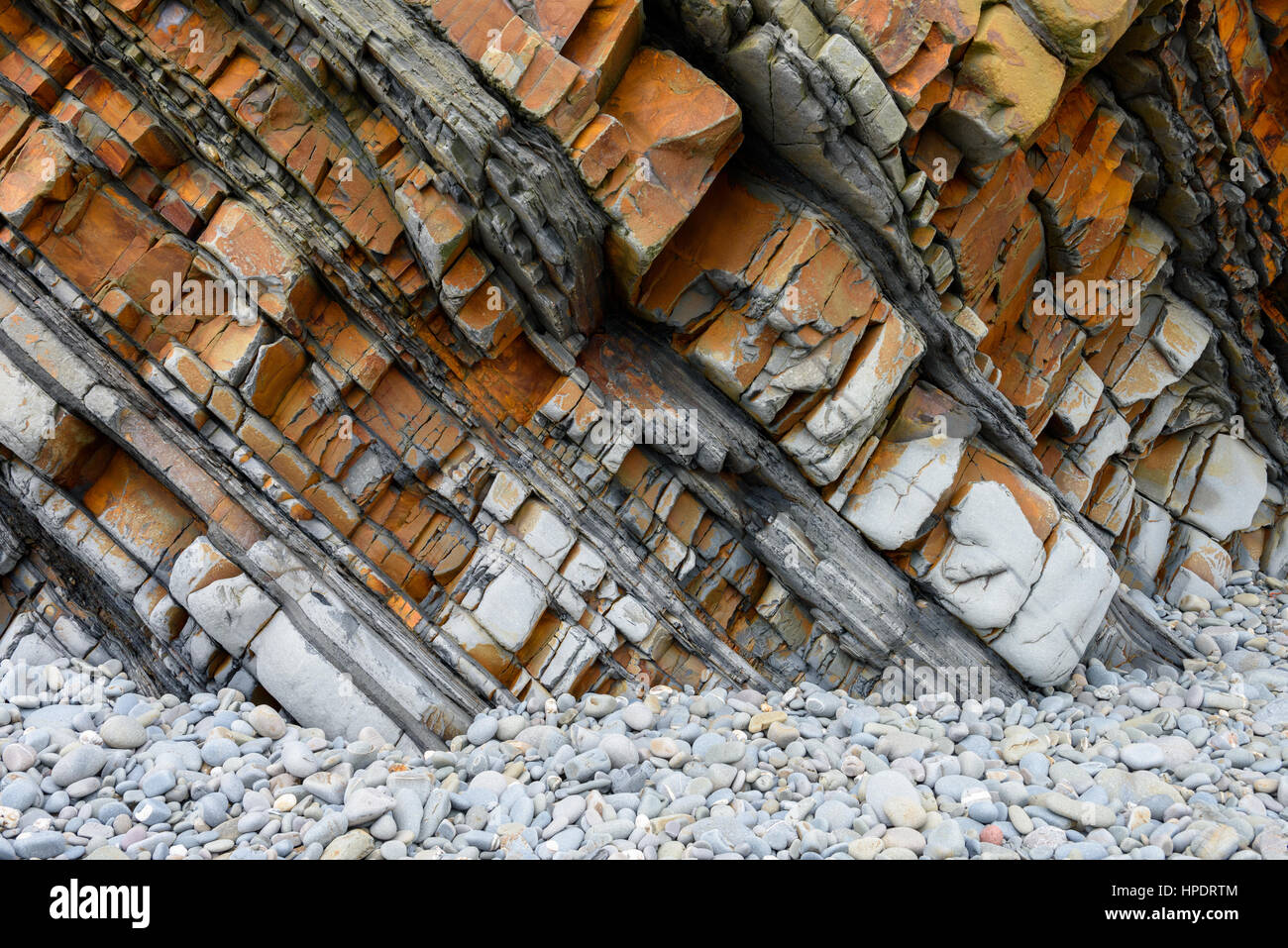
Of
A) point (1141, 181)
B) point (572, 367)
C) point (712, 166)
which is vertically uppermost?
point (1141, 181)

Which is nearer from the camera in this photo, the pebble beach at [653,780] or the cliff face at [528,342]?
the pebble beach at [653,780]

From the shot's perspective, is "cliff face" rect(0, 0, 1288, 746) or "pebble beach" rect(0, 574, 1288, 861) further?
"cliff face" rect(0, 0, 1288, 746)

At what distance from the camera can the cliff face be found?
307 inches

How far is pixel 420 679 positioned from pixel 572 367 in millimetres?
3500

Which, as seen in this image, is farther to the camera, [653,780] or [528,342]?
[528,342]

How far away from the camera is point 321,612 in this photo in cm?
805

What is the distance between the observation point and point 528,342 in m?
8.80

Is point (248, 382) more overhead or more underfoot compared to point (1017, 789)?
more underfoot

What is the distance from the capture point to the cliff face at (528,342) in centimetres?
780

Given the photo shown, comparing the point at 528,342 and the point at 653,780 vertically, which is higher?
the point at 528,342

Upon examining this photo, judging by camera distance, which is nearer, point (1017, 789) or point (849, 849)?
point (849, 849)
